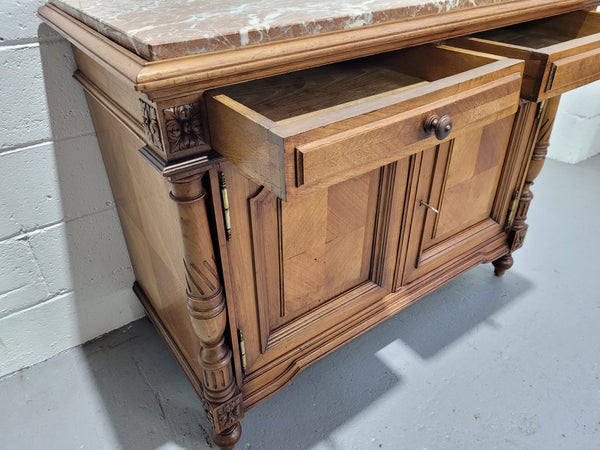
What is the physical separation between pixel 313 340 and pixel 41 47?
83 centimetres

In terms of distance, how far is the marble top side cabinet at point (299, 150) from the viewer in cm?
60

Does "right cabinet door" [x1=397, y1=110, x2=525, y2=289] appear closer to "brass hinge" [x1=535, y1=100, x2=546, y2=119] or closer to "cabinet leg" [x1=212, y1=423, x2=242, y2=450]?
"brass hinge" [x1=535, y1=100, x2=546, y2=119]

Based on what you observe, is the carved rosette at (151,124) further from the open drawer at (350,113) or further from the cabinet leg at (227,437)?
the cabinet leg at (227,437)

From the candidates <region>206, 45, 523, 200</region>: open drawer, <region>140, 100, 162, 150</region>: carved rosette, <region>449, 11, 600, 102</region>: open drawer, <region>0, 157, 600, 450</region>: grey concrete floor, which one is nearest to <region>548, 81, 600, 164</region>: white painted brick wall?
<region>0, 157, 600, 450</region>: grey concrete floor

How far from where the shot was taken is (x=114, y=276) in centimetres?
126

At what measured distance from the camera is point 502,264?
1.46m

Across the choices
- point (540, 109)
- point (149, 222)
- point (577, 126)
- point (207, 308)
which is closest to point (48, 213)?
point (149, 222)

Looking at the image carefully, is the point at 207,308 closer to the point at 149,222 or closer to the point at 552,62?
the point at 149,222

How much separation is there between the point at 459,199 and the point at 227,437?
785mm

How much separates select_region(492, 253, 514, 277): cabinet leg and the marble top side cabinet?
7.9 inches

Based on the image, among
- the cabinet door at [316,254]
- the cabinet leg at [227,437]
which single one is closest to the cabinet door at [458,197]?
the cabinet door at [316,254]

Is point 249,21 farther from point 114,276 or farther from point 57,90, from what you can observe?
point 114,276

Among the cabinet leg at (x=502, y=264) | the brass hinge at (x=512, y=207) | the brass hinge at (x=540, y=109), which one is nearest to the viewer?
the brass hinge at (x=540, y=109)

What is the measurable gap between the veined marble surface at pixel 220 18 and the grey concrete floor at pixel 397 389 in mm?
848
